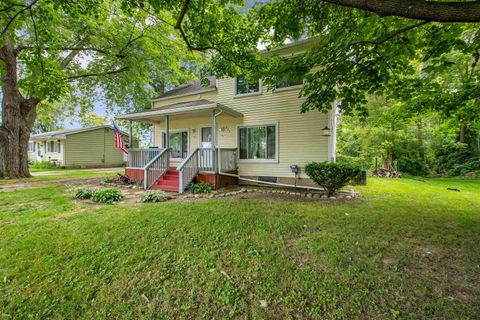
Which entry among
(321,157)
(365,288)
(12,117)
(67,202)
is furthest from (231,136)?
(12,117)

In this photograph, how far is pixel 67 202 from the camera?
5820 mm

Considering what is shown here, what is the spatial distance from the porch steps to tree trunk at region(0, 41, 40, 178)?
9.23 metres

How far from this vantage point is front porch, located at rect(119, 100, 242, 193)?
777 centimetres

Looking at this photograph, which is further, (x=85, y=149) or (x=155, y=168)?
(x=85, y=149)

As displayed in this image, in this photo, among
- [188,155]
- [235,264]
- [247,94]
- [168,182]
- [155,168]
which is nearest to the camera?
[235,264]

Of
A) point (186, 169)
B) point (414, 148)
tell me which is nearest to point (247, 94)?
point (186, 169)

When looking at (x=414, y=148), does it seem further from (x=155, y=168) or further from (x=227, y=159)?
(x=155, y=168)

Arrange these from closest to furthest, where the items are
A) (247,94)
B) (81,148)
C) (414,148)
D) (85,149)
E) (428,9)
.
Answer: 1. (428,9)
2. (247,94)
3. (414,148)
4. (81,148)
5. (85,149)

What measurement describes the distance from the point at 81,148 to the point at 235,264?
75.8ft

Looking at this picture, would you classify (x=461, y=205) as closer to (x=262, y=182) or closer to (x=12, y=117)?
(x=262, y=182)

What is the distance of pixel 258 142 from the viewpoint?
901 centimetres

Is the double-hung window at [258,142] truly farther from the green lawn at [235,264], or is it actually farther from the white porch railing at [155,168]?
the green lawn at [235,264]

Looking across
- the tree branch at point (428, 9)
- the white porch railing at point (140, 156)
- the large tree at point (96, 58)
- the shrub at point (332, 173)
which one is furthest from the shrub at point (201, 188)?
the tree branch at point (428, 9)

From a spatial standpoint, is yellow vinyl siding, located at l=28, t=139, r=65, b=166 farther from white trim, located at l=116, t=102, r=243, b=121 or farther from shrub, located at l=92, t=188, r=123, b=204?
shrub, located at l=92, t=188, r=123, b=204
